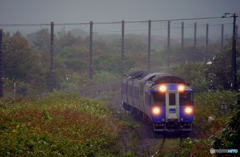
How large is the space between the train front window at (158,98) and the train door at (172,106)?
28 cm

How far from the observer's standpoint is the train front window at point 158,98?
15.6m

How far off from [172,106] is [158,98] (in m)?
0.92

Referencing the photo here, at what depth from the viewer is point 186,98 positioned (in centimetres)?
1573

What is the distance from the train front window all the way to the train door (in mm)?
285

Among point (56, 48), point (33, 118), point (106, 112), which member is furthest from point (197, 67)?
point (56, 48)

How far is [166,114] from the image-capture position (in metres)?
15.6

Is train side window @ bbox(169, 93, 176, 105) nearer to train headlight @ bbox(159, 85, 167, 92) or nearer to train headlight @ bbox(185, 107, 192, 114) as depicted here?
train headlight @ bbox(159, 85, 167, 92)

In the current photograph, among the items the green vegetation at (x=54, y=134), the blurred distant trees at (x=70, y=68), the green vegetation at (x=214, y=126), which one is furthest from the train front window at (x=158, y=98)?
the blurred distant trees at (x=70, y=68)

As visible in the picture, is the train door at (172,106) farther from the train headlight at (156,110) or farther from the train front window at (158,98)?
the train headlight at (156,110)

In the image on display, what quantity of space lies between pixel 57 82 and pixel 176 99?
2758cm

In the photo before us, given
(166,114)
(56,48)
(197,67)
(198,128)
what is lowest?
(198,128)

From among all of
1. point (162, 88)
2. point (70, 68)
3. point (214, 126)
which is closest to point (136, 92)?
point (162, 88)

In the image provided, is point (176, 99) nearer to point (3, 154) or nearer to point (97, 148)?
point (97, 148)

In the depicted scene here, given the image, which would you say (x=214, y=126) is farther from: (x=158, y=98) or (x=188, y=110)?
(x=158, y=98)
